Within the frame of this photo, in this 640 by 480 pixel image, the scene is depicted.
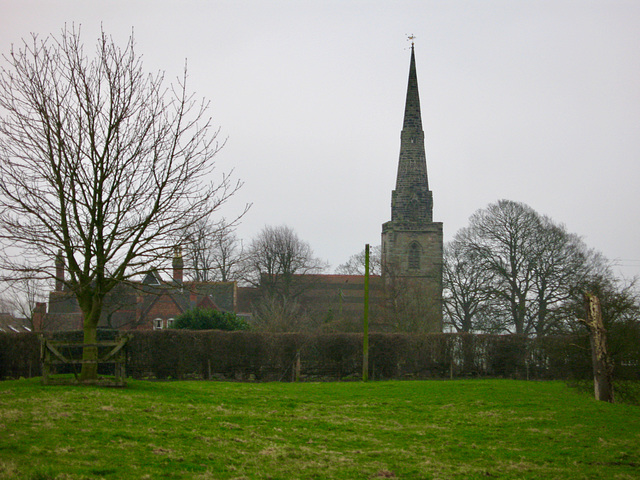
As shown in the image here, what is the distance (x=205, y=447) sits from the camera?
29.6 feet

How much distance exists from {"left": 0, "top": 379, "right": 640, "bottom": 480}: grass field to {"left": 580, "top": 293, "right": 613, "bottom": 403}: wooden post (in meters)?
0.73

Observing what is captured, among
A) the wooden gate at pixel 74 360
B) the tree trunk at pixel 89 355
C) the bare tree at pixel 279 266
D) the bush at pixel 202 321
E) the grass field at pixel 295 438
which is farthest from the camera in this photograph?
the bare tree at pixel 279 266

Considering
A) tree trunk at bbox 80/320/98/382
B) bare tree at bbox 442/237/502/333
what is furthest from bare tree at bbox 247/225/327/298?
tree trunk at bbox 80/320/98/382

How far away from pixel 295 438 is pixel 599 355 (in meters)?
10.6

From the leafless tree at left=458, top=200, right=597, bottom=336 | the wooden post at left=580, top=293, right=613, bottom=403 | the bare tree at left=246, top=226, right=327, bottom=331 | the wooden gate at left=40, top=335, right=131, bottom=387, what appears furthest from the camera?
the bare tree at left=246, top=226, right=327, bottom=331

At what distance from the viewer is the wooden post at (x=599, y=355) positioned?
17.7m

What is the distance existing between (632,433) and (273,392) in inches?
439

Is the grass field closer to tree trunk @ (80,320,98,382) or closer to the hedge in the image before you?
tree trunk @ (80,320,98,382)

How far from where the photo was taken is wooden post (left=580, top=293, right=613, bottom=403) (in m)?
17.7

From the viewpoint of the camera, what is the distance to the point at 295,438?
418 inches

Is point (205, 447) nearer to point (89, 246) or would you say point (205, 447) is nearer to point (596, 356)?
point (89, 246)

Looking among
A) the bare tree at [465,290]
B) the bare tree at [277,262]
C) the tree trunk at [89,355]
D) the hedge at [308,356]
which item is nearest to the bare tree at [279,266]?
the bare tree at [277,262]

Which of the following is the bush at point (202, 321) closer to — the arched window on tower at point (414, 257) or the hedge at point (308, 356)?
the hedge at point (308, 356)

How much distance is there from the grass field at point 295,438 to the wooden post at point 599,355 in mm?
729
